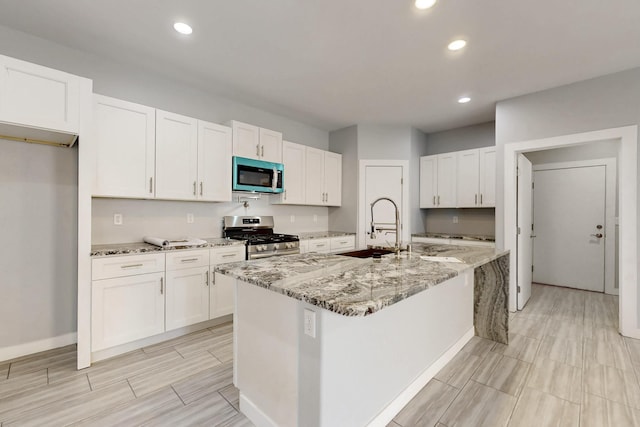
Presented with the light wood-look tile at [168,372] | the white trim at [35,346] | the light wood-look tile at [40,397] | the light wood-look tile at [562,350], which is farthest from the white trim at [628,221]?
the white trim at [35,346]

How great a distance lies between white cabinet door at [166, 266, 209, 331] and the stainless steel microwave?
113 cm

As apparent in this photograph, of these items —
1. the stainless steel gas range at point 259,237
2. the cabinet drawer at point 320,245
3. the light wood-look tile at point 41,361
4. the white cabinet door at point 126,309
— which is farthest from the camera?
the cabinet drawer at point 320,245

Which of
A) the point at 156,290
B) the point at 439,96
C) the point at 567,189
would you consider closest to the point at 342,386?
the point at 156,290

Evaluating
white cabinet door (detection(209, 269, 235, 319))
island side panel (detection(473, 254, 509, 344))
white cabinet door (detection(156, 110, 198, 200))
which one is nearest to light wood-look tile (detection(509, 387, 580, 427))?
island side panel (detection(473, 254, 509, 344))

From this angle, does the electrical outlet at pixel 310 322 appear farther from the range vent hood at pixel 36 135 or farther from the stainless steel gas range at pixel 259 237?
the range vent hood at pixel 36 135

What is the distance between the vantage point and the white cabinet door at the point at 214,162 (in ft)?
10.4

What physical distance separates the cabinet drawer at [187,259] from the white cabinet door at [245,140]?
1288 millimetres

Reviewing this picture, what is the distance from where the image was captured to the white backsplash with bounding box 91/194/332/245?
2.79 m

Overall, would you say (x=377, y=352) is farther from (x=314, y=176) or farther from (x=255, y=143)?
(x=314, y=176)

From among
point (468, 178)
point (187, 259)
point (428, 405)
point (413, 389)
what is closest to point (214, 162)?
point (187, 259)

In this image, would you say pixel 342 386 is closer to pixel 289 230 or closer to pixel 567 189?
pixel 289 230

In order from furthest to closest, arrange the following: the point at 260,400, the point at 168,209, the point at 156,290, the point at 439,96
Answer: the point at 439,96, the point at 168,209, the point at 156,290, the point at 260,400

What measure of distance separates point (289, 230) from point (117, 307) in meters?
2.52

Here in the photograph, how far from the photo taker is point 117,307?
7.87ft
